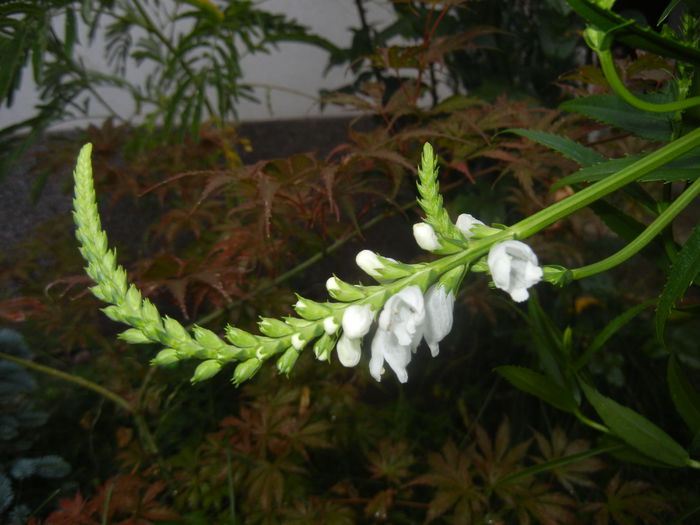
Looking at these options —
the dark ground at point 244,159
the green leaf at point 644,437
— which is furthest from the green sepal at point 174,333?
the dark ground at point 244,159

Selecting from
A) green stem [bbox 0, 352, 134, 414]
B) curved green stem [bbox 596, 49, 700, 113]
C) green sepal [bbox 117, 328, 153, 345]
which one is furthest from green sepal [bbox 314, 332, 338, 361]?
green stem [bbox 0, 352, 134, 414]

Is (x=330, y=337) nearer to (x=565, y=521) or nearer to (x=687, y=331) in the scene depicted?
(x=565, y=521)

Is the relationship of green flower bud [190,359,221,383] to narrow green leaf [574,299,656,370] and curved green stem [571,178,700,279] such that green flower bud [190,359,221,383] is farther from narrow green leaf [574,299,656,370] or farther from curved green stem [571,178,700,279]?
narrow green leaf [574,299,656,370]

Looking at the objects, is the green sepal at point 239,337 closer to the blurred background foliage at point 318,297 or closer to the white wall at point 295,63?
the blurred background foliage at point 318,297

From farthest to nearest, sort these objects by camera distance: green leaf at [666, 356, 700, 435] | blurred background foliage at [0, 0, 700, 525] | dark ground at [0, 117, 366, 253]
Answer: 1. dark ground at [0, 117, 366, 253]
2. blurred background foliage at [0, 0, 700, 525]
3. green leaf at [666, 356, 700, 435]

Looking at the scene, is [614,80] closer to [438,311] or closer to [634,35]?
[634,35]
